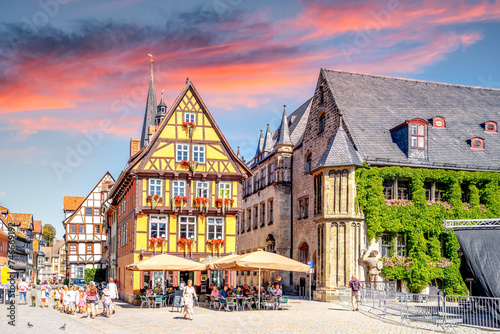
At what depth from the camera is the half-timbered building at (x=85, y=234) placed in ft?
225

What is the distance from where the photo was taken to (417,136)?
36500 mm

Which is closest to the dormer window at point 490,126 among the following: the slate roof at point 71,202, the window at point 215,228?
the window at point 215,228

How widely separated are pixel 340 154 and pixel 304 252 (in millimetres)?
10210

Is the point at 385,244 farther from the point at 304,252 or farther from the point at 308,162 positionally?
the point at 308,162

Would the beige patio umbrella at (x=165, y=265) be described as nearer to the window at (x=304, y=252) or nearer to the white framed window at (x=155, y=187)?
the white framed window at (x=155, y=187)

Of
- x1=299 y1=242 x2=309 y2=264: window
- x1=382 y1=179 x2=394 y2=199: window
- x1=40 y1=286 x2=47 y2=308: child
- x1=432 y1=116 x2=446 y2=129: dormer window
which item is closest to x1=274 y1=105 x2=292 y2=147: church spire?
x1=299 y1=242 x2=309 y2=264: window

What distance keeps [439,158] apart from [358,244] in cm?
742

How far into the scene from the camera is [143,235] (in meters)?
34.4

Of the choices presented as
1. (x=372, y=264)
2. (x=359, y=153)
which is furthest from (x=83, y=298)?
(x=359, y=153)

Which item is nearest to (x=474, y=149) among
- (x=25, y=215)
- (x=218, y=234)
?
(x=218, y=234)

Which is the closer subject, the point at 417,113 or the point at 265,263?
the point at 265,263

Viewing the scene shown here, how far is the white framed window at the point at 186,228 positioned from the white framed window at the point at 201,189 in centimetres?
155

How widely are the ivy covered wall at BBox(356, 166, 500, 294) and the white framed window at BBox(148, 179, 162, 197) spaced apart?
11248 millimetres

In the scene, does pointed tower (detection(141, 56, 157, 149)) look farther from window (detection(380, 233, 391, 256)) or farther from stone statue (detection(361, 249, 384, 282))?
stone statue (detection(361, 249, 384, 282))
